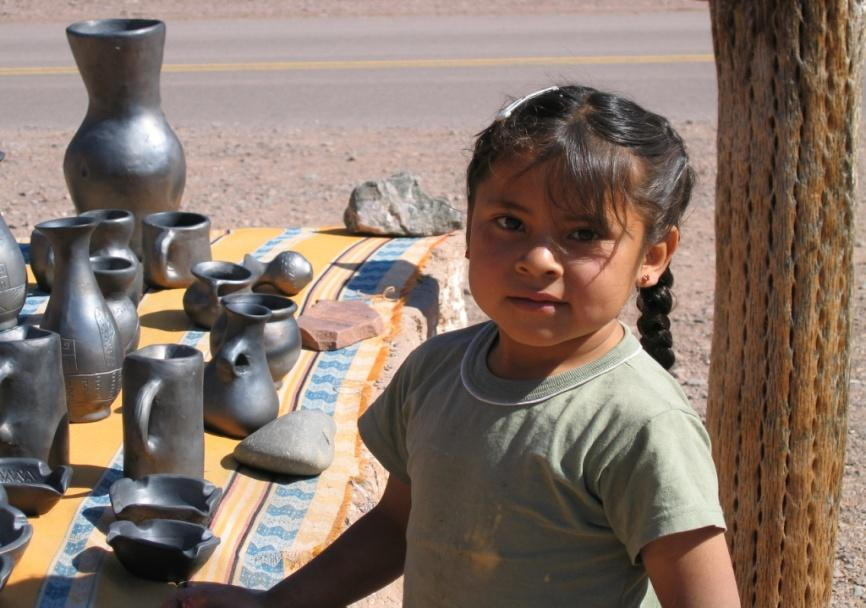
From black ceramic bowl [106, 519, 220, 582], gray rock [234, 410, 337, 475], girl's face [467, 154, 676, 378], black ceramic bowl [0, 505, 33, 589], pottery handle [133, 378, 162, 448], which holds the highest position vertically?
girl's face [467, 154, 676, 378]

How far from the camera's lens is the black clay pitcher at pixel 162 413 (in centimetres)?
264

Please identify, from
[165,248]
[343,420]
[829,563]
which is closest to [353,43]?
[165,248]

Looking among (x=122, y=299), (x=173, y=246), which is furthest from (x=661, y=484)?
(x=173, y=246)

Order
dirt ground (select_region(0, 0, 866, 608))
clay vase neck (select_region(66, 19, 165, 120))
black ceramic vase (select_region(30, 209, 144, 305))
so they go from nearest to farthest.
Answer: black ceramic vase (select_region(30, 209, 144, 305))
clay vase neck (select_region(66, 19, 165, 120))
dirt ground (select_region(0, 0, 866, 608))

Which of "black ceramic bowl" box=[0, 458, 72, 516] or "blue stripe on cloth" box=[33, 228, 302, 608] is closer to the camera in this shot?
"blue stripe on cloth" box=[33, 228, 302, 608]

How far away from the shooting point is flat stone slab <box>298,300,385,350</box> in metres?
3.74

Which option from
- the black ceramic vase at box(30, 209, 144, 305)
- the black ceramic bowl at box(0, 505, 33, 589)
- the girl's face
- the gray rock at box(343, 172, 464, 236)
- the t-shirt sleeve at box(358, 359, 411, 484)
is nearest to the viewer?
the girl's face

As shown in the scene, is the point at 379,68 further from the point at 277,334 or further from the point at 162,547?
the point at 162,547

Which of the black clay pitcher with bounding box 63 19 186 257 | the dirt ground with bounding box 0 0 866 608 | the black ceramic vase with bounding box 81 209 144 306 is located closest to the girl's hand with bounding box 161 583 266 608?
the black ceramic vase with bounding box 81 209 144 306

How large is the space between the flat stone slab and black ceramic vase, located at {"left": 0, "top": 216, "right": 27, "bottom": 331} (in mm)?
837

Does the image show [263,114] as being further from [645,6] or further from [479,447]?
[479,447]

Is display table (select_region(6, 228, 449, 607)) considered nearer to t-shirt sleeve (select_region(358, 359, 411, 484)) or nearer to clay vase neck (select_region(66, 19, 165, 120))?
clay vase neck (select_region(66, 19, 165, 120))

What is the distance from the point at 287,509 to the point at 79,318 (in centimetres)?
68

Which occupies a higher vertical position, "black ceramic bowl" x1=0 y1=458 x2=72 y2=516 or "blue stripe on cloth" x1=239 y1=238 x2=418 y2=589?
"black ceramic bowl" x1=0 y1=458 x2=72 y2=516
